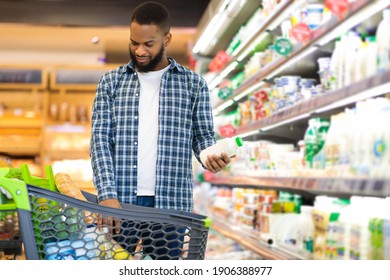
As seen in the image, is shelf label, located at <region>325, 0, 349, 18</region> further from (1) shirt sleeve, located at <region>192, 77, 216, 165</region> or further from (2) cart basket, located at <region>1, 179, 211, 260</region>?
(2) cart basket, located at <region>1, 179, 211, 260</region>

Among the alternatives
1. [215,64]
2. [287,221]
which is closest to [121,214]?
[287,221]

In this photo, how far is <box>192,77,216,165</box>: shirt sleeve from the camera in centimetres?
214

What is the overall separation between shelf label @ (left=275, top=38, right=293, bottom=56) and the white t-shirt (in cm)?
131

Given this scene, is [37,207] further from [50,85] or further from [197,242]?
[50,85]

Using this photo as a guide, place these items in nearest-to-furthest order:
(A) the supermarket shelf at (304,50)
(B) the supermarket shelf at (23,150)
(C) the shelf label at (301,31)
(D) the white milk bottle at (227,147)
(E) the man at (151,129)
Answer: (D) the white milk bottle at (227,147), (E) the man at (151,129), (A) the supermarket shelf at (304,50), (C) the shelf label at (301,31), (B) the supermarket shelf at (23,150)

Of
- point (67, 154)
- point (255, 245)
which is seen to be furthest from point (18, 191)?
point (67, 154)

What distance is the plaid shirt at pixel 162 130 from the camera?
210cm

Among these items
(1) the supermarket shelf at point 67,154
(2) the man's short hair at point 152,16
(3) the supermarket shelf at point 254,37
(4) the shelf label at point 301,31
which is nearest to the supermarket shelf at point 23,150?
(1) the supermarket shelf at point 67,154

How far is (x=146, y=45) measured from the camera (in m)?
1.99

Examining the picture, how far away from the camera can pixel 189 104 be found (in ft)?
7.07

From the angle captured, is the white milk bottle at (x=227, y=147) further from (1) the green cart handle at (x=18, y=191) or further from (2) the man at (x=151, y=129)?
(1) the green cart handle at (x=18, y=191)

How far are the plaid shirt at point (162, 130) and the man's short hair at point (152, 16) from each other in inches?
6.8

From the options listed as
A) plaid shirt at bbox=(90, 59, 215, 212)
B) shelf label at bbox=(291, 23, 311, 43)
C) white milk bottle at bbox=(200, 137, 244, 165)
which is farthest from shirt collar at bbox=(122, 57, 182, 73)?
shelf label at bbox=(291, 23, 311, 43)

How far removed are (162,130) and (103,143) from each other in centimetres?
17
